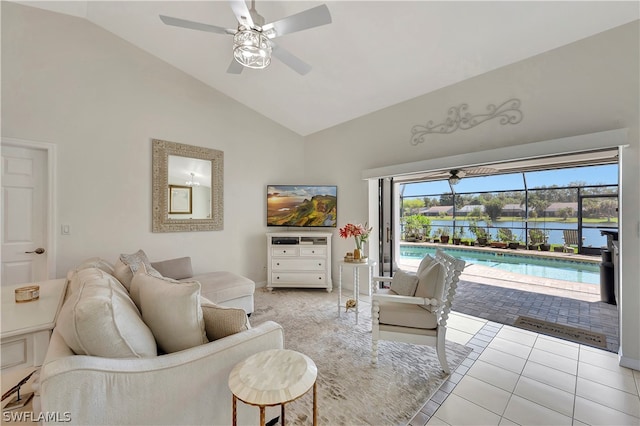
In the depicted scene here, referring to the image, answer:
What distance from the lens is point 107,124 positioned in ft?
10.2

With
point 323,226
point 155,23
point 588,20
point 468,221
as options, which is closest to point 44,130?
point 155,23

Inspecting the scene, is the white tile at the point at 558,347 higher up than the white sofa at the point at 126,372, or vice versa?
the white sofa at the point at 126,372

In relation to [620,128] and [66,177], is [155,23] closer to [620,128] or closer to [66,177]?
[66,177]

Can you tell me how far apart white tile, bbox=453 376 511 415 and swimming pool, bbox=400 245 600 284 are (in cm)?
507

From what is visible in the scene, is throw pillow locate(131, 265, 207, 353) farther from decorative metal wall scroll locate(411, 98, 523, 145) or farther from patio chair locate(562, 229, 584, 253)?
patio chair locate(562, 229, 584, 253)

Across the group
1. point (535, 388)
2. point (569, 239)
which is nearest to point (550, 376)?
point (535, 388)

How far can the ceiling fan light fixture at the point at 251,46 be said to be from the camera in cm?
194

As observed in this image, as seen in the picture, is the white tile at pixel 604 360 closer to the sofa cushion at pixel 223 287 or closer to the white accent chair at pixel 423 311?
the white accent chair at pixel 423 311

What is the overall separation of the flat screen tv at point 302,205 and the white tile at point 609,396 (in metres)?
3.39

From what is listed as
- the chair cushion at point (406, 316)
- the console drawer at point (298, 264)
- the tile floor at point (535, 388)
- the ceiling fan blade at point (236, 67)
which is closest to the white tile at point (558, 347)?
the tile floor at point (535, 388)

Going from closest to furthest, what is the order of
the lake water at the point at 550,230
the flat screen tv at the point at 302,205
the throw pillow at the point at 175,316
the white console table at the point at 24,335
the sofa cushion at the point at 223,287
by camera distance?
the throw pillow at the point at 175,316
the white console table at the point at 24,335
the sofa cushion at the point at 223,287
the flat screen tv at the point at 302,205
the lake water at the point at 550,230

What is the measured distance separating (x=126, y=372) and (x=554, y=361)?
10.7 ft

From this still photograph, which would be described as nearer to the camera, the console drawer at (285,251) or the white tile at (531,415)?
the white tile at (531,415)

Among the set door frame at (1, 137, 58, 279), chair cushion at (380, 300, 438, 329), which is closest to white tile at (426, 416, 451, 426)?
chair cushion at (380, 300, 438, 329)
